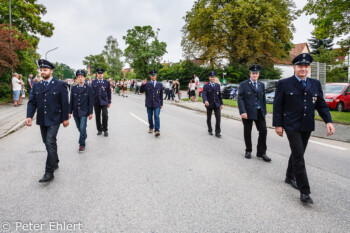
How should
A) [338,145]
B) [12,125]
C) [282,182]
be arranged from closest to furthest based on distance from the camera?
[282,182] < [338,145] < [12,125]

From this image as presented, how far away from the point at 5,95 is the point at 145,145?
687 inches

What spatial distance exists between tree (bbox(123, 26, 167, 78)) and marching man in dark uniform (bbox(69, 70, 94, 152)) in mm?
45013

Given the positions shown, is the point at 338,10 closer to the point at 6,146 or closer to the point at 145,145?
the point at 145,145

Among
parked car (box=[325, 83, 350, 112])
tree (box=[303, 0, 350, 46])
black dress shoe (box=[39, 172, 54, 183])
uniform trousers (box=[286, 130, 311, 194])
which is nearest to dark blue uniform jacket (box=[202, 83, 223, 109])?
uniform trousers (box=[286, 130, 311, 194])

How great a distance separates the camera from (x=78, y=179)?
4.08 meters

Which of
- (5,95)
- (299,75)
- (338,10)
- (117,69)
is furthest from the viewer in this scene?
(117,69)

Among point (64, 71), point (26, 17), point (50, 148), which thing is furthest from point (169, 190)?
point (64, 71)

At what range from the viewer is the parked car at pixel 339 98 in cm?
1418

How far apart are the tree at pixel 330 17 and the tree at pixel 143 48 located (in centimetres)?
3899

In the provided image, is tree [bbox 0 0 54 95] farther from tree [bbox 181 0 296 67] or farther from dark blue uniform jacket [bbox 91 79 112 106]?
tree [bbox 181 0 296 67]

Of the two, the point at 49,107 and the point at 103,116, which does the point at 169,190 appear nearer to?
the point at 49,107

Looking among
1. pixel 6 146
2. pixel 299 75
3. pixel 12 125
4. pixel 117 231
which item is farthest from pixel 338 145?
pixel 12 125

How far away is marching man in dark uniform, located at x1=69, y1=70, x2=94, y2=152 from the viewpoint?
5.98 m

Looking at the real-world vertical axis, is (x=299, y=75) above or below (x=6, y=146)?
above
